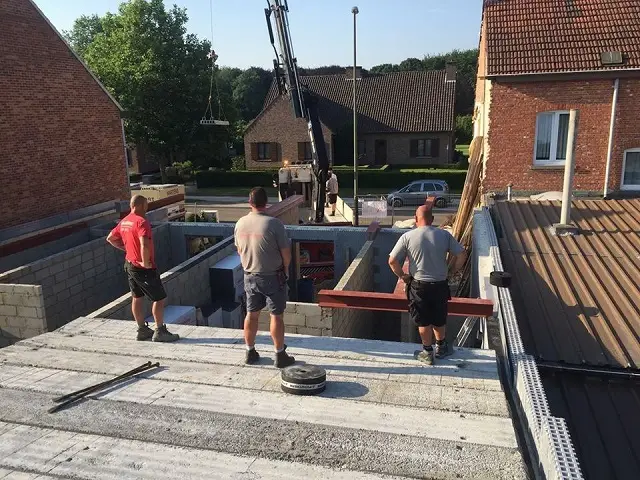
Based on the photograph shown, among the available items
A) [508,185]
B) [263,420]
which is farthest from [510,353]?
[508,185]

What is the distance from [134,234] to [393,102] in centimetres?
3670

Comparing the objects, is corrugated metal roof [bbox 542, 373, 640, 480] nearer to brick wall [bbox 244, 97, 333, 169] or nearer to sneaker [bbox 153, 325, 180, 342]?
sneaker [bbox 153, 325, 180, 342]

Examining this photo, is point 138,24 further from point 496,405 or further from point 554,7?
point 496,405

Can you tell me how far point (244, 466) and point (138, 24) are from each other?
115ft

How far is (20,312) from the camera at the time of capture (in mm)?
8469

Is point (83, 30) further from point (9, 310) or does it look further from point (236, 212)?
point (9, 310)

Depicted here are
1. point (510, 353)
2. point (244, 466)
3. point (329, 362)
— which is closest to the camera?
point (244, 466)

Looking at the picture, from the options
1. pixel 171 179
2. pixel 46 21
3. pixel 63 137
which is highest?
pixel 46 21

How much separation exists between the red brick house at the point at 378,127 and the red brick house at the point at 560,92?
2194 cm

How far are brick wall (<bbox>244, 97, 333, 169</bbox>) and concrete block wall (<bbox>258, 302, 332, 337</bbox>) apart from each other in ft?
102

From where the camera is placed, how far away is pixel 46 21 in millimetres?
15117

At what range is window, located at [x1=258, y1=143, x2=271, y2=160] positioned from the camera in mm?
39500

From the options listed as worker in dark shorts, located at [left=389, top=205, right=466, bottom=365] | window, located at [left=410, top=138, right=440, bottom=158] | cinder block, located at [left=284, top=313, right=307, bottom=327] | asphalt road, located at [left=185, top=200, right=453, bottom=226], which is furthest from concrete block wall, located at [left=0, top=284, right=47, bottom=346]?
window, located at [left=410, top=138, right=440, bottom=158]

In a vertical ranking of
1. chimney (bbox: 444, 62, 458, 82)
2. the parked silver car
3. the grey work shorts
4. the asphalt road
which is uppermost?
→ chimney (bbox: 444, 62, 458, 82)
